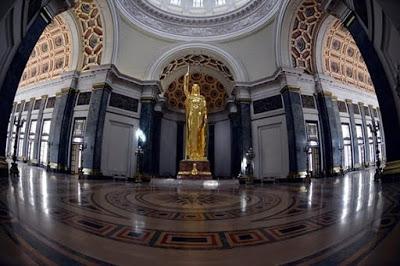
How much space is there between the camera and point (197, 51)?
15383 mm

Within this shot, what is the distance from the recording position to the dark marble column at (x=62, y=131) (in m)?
12.0

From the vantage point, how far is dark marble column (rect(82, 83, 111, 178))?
11.2 m

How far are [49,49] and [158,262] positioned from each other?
18009mm

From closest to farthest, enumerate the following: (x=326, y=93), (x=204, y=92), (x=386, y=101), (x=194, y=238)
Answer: (x=194, y=238) < (x=386, y=101) < (x=326, y=93) < (x=204, y=92)

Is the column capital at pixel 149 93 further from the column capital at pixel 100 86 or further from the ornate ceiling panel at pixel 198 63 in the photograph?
the column capital at pixel 100 86

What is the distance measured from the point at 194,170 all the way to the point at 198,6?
1234cm

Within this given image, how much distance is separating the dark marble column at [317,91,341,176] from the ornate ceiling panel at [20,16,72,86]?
15280mm

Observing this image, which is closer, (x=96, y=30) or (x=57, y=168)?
(x=57, y=168)

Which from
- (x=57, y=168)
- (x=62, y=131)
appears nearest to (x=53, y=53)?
(x=62, y=131)

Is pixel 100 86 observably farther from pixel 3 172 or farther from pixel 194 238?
pixel 194 238

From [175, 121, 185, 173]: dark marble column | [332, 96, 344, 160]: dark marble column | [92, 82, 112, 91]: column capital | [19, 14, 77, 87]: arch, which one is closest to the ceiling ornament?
[19, 14, 77, 87]: arch

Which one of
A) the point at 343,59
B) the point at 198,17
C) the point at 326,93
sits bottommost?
the point at 326,93

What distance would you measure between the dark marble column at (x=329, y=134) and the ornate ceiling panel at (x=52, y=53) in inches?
602

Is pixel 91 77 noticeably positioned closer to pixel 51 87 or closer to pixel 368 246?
pixel 51 87
